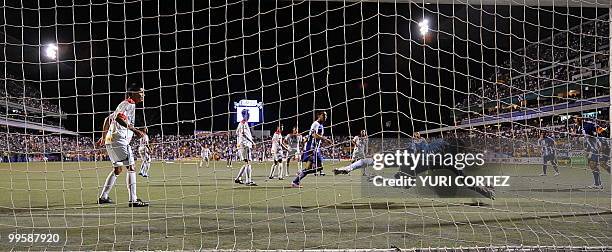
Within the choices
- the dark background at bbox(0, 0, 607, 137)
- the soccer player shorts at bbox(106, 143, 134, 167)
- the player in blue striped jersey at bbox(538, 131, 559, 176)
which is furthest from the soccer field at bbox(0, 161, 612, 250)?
the player in blue striped jersey at bbox(538, 131, 559, 176)

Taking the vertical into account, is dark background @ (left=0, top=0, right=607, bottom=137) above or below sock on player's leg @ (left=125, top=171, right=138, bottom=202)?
above

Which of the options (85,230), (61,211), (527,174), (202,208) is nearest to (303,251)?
(85,230)

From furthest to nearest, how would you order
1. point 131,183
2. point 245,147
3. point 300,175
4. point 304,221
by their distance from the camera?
point 245,147, point 300,175, point 131,183, point 304,221

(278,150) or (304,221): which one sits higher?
(278,150)

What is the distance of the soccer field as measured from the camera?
4.70m

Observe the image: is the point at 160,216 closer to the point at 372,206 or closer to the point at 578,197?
the point at 372,206

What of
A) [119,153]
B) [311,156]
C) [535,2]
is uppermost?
[535,2]

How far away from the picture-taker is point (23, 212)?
690cm

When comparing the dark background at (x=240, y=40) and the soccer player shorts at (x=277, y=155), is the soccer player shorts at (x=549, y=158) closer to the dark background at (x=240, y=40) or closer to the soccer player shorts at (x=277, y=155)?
the dark background at (x=240, y=40)

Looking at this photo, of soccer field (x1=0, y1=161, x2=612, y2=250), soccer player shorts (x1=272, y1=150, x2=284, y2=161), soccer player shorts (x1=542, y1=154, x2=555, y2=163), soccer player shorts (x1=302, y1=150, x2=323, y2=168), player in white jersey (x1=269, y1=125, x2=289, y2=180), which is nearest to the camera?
soccer field (x1=0, y1=161, x2=612, y2=250)

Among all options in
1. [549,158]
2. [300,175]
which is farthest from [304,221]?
[549,158]

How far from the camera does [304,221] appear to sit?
5.93 metres

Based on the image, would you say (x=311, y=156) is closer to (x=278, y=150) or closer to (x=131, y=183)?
(x=278, y=150)

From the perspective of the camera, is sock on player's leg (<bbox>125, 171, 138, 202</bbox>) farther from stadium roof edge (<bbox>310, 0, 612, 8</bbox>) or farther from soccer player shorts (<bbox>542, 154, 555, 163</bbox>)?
soccer player shorts (<bbox>542, 154, 555, 163</bbox>)
